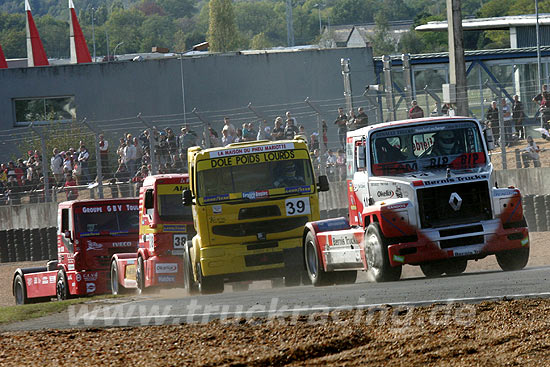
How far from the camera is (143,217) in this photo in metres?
17.6

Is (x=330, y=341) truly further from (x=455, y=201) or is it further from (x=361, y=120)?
(x=361, y=120)

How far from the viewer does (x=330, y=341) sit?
25.1 feet

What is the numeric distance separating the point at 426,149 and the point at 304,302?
3.78 metres

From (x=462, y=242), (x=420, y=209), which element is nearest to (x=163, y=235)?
(x=420, y=209)

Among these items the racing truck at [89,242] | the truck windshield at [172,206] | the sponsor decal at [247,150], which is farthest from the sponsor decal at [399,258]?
the racing truck at [89,242]

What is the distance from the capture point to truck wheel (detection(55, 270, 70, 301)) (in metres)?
19.3

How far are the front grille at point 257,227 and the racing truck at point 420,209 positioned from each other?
1.02m

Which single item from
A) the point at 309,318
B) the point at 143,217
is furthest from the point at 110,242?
the point at 309,318

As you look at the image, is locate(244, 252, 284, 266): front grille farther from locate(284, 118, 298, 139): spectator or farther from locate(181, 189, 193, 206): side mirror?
locate(284, 118, 298, 139): spectator

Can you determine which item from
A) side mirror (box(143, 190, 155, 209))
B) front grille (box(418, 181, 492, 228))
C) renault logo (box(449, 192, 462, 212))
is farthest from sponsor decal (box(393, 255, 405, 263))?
side mirror (box(143, 190, 155, 209))

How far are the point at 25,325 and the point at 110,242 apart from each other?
849 cm

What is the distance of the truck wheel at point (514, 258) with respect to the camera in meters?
13.3

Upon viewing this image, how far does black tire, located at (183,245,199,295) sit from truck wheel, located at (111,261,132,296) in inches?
86.9

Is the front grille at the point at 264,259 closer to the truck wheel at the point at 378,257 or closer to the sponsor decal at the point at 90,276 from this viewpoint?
the truck wheel at the point at 378,257
